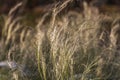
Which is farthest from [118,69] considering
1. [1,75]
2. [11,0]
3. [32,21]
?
[11,0]

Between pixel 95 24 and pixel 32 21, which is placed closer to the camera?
pixel 95 24

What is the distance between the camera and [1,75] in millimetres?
5285

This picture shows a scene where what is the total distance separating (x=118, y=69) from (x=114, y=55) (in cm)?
31

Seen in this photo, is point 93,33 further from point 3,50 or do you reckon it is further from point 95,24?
point 3,50

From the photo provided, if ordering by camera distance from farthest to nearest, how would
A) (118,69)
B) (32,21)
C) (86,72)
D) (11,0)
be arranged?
(11,0), (32,21), (118,69), (86,72)

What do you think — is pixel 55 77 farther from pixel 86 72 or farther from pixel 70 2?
pixel 70 2

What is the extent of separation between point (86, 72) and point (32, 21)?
18.2 ft

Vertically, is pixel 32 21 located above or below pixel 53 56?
above

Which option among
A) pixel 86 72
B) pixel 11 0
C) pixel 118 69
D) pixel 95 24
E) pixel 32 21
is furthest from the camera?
pixel 11 0

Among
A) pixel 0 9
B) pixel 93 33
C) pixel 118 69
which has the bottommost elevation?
pixel 118 69

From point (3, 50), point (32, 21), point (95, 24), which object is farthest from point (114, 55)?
point (32, 21)

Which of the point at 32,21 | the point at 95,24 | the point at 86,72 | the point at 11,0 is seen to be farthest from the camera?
the point at 11,0

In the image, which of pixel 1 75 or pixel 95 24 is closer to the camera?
pixel 1 75

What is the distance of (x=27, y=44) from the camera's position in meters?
6.36
